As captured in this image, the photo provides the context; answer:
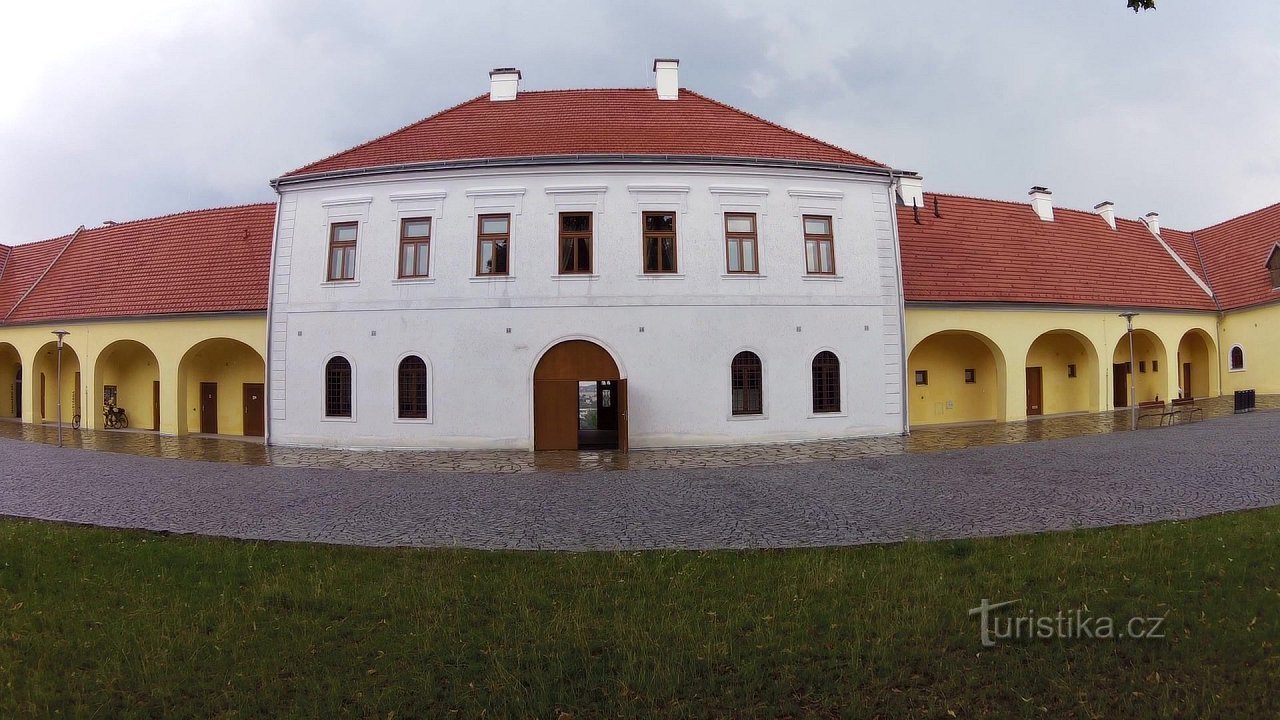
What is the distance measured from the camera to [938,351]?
2162 cm

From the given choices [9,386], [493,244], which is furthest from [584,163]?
[9,386]

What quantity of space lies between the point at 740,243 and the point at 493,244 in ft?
20.8

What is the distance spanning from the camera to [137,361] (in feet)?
76.1

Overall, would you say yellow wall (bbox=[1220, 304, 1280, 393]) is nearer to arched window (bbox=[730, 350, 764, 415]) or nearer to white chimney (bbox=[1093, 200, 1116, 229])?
white chimney (bbox=[1093, 200, 1116, 229])

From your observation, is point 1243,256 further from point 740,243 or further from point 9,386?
point 9,386

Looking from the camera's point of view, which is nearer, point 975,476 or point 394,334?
point 975,476

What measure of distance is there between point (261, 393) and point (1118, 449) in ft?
76.0

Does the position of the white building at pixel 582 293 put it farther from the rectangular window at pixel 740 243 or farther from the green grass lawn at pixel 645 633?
the green grass lawn at pixel 645 633

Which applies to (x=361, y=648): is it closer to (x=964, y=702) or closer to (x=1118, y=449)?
(x=964, y=702)

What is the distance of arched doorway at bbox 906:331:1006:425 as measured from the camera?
21.4 meters

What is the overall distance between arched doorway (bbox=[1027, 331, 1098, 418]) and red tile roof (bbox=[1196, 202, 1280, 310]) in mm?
7817

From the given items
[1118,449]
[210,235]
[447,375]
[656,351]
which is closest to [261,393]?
[210,235]

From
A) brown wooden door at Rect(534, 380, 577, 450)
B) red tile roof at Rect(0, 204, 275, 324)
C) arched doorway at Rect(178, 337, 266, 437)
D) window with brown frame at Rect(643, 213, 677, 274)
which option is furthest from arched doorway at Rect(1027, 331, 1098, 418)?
arched doorway at Rect(178, 337, 266, 437)

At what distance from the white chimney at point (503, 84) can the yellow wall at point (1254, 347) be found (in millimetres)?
27798
